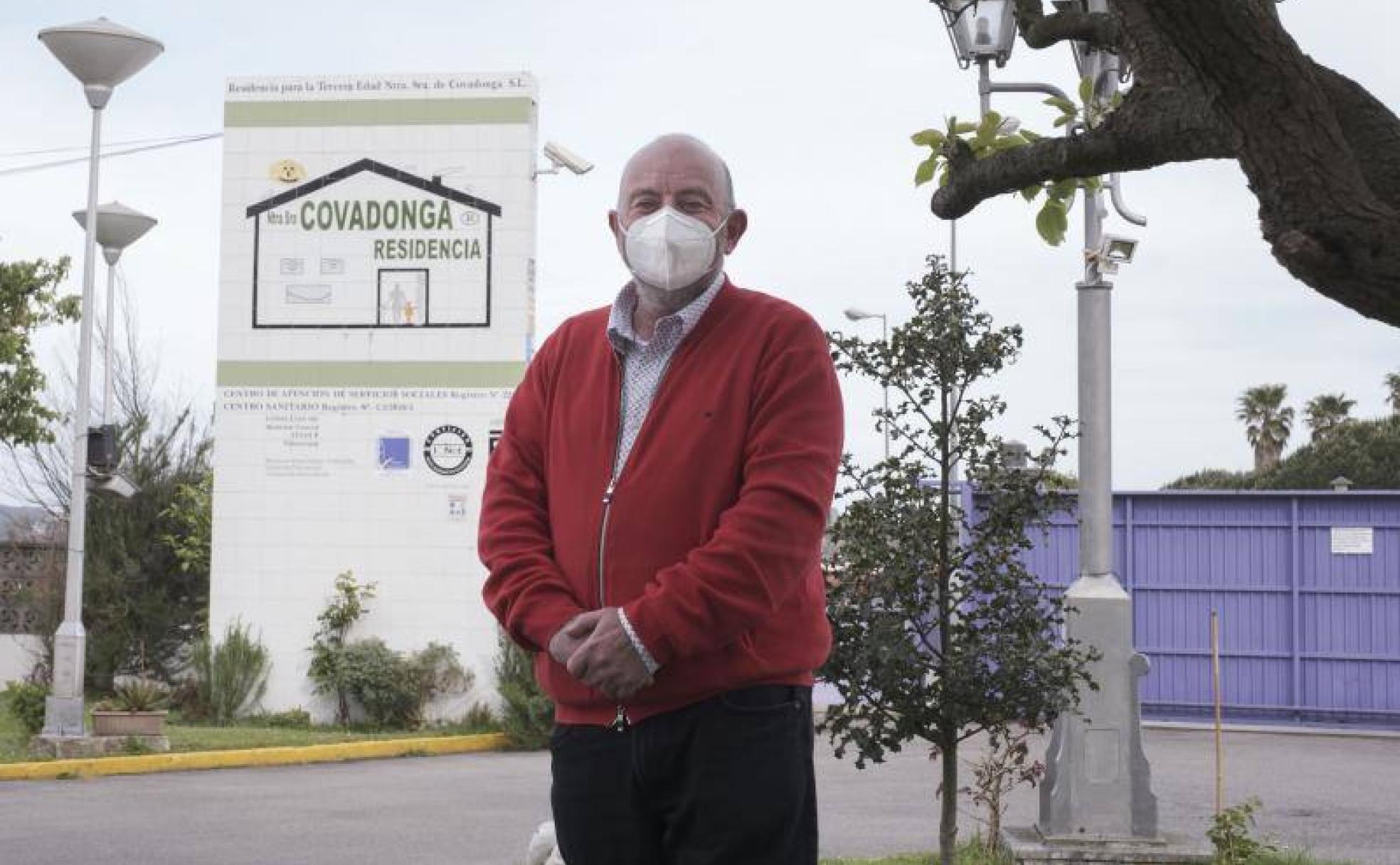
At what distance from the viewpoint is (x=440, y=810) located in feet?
39.8

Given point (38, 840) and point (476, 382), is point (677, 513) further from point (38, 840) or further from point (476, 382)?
point (476, 382)

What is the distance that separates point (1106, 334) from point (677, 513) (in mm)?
5999

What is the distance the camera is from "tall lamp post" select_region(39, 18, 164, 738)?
51.2 ft

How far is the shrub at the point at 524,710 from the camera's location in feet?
57.8

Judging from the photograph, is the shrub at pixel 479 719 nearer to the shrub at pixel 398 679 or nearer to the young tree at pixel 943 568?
the shrub at pixel 398 679

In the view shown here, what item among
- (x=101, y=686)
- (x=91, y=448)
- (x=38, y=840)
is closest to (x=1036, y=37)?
(x=38, y=840)

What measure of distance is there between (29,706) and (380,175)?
633 cm

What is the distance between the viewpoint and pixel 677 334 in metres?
3.38

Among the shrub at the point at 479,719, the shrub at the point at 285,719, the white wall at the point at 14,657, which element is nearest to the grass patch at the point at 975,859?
the shrub at the point at 479,719

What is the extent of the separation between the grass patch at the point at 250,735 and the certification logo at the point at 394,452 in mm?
2610

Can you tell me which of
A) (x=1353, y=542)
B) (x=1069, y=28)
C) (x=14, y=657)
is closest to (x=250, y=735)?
(x=14, y=657)

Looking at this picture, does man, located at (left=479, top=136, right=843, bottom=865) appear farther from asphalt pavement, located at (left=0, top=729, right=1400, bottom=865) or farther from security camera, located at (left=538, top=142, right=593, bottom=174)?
security camera, located at (left=538, top=142, right=593, bottom=174)

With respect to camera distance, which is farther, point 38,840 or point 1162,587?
point 1162,587

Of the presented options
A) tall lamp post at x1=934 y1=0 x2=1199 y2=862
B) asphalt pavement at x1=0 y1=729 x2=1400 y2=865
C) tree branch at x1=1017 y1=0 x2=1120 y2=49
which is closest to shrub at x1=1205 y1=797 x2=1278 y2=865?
tall lamp post at x1=934 y1=0 x2=1199 y2=862
